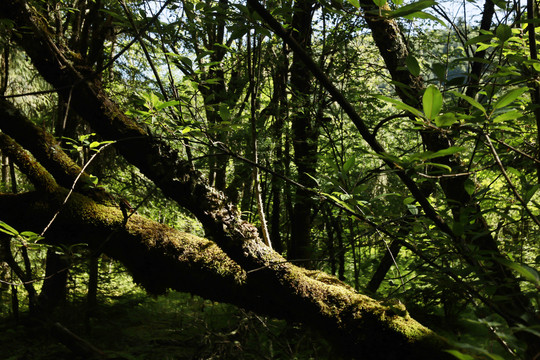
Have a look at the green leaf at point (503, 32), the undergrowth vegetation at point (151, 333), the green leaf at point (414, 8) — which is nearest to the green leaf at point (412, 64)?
the green leaf at point (414, 8)

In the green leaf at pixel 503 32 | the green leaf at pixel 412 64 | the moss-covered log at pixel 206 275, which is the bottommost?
the moss-covered log at pixel 206 275

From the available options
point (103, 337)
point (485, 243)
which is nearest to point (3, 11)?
point (485, 243)

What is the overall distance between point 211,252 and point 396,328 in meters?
1.06

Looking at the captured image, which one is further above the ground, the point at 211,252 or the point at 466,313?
the point at 211,252

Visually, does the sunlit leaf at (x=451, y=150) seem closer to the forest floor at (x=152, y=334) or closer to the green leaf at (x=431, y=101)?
the green leaf at (x=431, y=101)

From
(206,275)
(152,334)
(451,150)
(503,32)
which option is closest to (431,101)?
(451,150)

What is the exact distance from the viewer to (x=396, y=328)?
5.63ft

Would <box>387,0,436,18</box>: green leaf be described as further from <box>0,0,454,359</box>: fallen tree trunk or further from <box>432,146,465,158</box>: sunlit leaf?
<box>0,0,454,359</box>: fallen tree trunk

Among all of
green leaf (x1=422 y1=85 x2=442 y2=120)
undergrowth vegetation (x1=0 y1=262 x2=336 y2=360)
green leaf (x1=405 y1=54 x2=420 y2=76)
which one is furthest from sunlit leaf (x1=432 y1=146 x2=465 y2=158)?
undergrowth vegetation (x1=0 y1=262 x2=336 y2=360)

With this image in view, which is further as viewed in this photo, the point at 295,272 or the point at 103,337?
the point at 103,337

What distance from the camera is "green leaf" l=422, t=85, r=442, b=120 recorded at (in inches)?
30.0

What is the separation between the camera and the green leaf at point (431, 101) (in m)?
0.76

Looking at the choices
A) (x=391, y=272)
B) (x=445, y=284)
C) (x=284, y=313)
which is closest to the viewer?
(x=445, y=284)

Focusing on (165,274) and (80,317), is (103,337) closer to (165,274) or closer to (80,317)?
(80,317)
